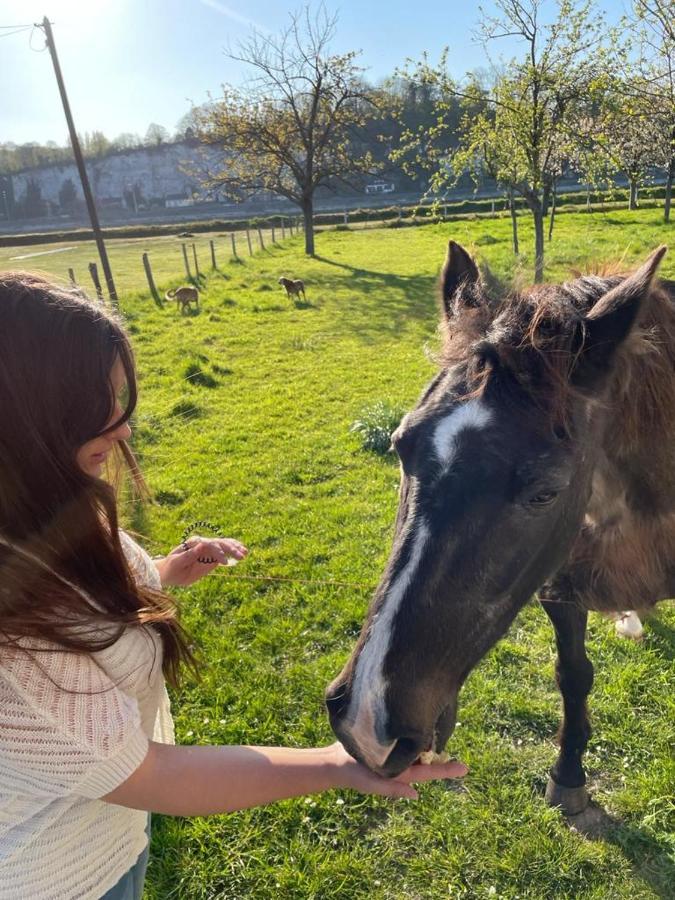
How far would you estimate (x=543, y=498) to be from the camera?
5.75 ft

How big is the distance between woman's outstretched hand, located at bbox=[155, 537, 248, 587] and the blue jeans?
98 cm

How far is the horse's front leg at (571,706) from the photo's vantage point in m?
2.90

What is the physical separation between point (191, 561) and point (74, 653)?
3.92 ft

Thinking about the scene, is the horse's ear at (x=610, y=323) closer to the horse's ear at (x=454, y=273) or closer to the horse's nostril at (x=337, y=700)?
the horse's ear at (x=454, y=273)

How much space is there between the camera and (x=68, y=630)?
4.23 ft

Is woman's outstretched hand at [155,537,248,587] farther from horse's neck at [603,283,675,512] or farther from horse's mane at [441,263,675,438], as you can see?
horse's neck at [603,283,675,512]

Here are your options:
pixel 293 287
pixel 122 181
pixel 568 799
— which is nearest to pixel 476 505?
pixel 568 799

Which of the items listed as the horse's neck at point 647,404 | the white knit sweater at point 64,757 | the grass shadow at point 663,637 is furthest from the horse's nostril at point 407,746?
the grass shadow at point 663,637

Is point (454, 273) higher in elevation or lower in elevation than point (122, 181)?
lower

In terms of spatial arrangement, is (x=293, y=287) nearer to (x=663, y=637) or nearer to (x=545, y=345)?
(x=663, y=637)

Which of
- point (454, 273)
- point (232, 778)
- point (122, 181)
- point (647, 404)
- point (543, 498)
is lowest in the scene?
point (232, 778)

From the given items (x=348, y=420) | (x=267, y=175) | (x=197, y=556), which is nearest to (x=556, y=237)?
(x=267, y=175)

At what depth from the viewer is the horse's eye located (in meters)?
1.74

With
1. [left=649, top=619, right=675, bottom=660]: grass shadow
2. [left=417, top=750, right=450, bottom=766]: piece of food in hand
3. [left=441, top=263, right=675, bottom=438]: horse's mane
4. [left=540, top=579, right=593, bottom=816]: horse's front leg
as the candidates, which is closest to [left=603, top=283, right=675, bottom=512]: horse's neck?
[left=441, top=263, right=675, bottom=438]: horse's mane
